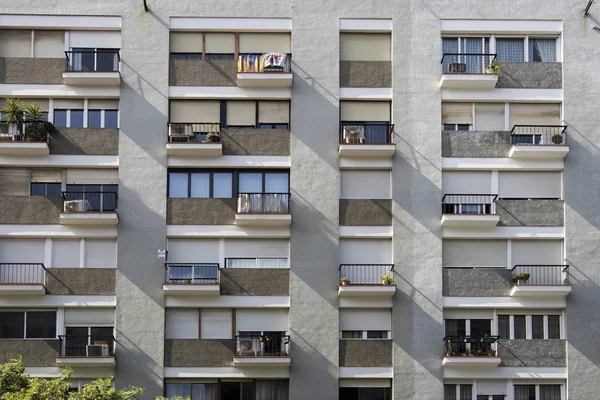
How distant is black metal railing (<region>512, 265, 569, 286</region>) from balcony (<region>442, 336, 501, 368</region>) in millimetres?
2849

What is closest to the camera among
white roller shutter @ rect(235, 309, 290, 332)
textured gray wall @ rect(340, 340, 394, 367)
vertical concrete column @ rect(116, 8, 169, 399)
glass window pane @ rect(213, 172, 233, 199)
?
vertical concrete column @ rect(116, 8, 169, 399)

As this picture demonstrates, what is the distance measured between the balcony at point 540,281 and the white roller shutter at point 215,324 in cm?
1148

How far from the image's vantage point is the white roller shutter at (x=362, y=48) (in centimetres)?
4353

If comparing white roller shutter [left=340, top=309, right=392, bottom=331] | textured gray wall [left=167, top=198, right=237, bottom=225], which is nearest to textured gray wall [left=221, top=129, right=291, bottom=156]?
textured gray wall [left=167, top=198, right=237, bottom=225]

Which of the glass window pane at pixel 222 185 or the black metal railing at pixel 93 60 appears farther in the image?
the black metal railing at pixel 93 60

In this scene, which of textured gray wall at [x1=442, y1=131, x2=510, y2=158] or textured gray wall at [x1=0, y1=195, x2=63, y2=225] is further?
textured gray wall at [x1=442, y1=131, x2=510, y2=158]

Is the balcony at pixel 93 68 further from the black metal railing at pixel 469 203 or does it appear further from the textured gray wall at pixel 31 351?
the black metal railing at pixel 469 203

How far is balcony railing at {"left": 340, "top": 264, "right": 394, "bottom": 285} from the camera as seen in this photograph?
41.9m

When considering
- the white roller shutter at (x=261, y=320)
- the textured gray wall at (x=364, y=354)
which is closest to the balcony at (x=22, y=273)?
the white roller shutter at (x=261, y=320)

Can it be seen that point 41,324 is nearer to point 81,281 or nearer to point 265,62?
point 81,281

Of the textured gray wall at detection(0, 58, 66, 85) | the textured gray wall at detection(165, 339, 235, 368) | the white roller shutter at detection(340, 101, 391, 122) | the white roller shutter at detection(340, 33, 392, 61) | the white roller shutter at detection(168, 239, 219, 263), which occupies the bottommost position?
the textured gray wall at detection(165, 339, 235, 368)

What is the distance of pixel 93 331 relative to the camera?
4150 cm

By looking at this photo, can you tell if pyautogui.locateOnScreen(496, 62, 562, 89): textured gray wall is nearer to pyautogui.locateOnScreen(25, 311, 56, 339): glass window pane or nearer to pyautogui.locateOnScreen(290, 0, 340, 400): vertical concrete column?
pyautogui.locateOnScreen(290, 0, 340, 400): vertical concrete column

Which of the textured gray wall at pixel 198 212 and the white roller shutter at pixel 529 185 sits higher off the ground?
the white roller shutter at pixel 529 185
